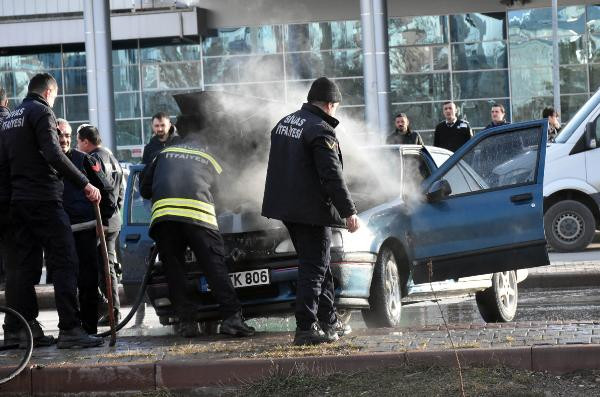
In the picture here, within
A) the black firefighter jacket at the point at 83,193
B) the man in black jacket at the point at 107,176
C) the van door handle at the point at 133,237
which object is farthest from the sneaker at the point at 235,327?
the van door handle at the point at 133,237

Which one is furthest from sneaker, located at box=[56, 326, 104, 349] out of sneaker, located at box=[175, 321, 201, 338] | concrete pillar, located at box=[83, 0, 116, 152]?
concrete pillar, located at box=[83, 0, 116, 152]

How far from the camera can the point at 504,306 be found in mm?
10492

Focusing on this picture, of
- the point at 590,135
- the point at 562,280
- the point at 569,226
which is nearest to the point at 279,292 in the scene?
the point at 562,280

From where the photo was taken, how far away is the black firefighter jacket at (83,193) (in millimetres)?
9375

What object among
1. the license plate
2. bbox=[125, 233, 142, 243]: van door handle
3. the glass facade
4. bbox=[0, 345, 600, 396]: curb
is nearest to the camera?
bbox=[0, 345, 600, 396]: curb

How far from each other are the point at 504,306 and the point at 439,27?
89.2 feet

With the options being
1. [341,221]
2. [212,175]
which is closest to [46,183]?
[212,175]

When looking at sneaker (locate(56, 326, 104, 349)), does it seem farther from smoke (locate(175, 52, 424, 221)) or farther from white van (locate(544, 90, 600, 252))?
white van (locate(544, 90, 600, 252))

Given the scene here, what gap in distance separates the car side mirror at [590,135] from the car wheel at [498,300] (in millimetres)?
6036

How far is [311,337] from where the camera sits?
7883mm

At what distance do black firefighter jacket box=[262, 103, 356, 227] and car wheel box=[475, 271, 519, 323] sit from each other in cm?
268

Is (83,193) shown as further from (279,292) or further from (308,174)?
(308,174)

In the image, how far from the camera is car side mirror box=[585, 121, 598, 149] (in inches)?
639

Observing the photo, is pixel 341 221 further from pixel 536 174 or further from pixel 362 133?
pixel 362 133
